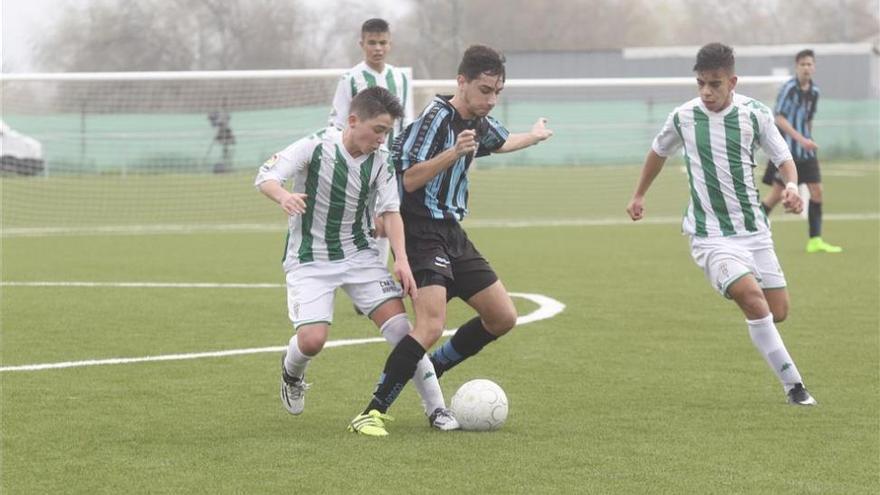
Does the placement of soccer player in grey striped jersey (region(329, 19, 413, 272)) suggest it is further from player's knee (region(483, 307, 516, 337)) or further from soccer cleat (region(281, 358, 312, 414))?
soccer cleat (region(281, 358, 312, 414))

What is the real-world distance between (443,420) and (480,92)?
5.20ft

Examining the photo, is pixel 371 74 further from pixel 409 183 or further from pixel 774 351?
pixel 774 351

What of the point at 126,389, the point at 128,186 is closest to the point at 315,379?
the point at 126,389

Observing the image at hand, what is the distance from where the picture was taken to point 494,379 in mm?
8383

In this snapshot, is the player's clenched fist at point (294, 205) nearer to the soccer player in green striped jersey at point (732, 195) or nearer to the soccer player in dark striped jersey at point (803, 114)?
the soccer player in green striped jersey at point (732, 195)

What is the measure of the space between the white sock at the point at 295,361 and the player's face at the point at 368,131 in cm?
100

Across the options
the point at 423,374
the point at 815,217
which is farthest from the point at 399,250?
the point at 815,217

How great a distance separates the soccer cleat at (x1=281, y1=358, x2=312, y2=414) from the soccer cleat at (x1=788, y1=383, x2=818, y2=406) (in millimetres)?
2499

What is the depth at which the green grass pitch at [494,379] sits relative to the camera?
5.89 metres

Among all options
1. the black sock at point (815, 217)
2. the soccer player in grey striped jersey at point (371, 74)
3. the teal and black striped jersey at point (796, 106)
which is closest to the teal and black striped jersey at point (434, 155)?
the soccer player in grey striped jersey at point (371, 74)

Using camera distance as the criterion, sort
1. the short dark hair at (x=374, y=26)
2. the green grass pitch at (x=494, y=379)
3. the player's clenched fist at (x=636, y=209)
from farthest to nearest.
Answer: the short dark hair at (x=374, y=26) → the player's clenched fist at (x=636, y=209) → the green grass pitch at (x=494, y=379)

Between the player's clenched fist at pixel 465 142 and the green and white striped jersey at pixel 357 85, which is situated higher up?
the player's clenched fist at pixel 465 142

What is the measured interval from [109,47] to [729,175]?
29860 mm

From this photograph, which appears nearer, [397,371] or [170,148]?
[397,371]
